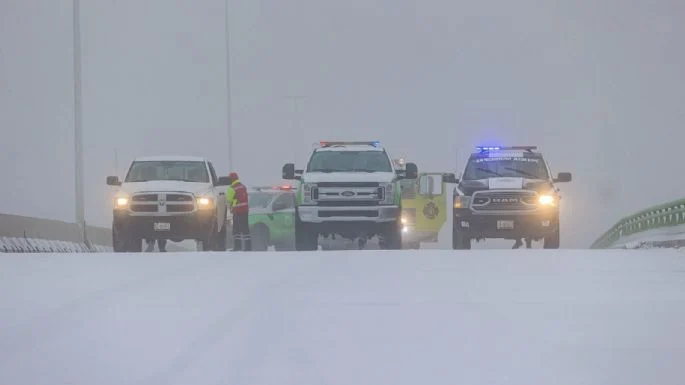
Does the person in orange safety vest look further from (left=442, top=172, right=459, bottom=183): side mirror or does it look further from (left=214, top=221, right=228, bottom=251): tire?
(left=442, top=172, right=459, bottom=183): side mirror

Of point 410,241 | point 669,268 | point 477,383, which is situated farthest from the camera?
point 410,241

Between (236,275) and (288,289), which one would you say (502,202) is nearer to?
(236,275)

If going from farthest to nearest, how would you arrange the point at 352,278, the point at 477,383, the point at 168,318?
the point at 352,278, the point at 168,318, the point at 477,383

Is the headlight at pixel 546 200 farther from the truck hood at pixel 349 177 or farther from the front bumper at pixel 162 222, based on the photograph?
the front bumper at pixel 162 222

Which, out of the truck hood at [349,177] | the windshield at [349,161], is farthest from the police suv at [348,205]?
the windshield at [349,161]

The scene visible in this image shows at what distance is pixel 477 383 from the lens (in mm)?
8609

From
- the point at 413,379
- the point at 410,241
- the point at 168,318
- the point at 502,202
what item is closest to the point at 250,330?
the point at 168,318

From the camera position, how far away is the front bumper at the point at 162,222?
27875mm

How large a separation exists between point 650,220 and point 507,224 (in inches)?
734

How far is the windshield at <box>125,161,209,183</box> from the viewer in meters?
29.3

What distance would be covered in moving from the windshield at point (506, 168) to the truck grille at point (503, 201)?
2.05 ft

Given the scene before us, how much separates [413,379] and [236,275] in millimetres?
9170

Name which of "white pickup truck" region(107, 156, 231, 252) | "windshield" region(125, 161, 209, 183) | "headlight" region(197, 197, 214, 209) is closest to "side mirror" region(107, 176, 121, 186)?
"white pickup truck" region(107, 156, 231, 252)

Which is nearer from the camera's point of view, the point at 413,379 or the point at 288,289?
the point at 413,379
